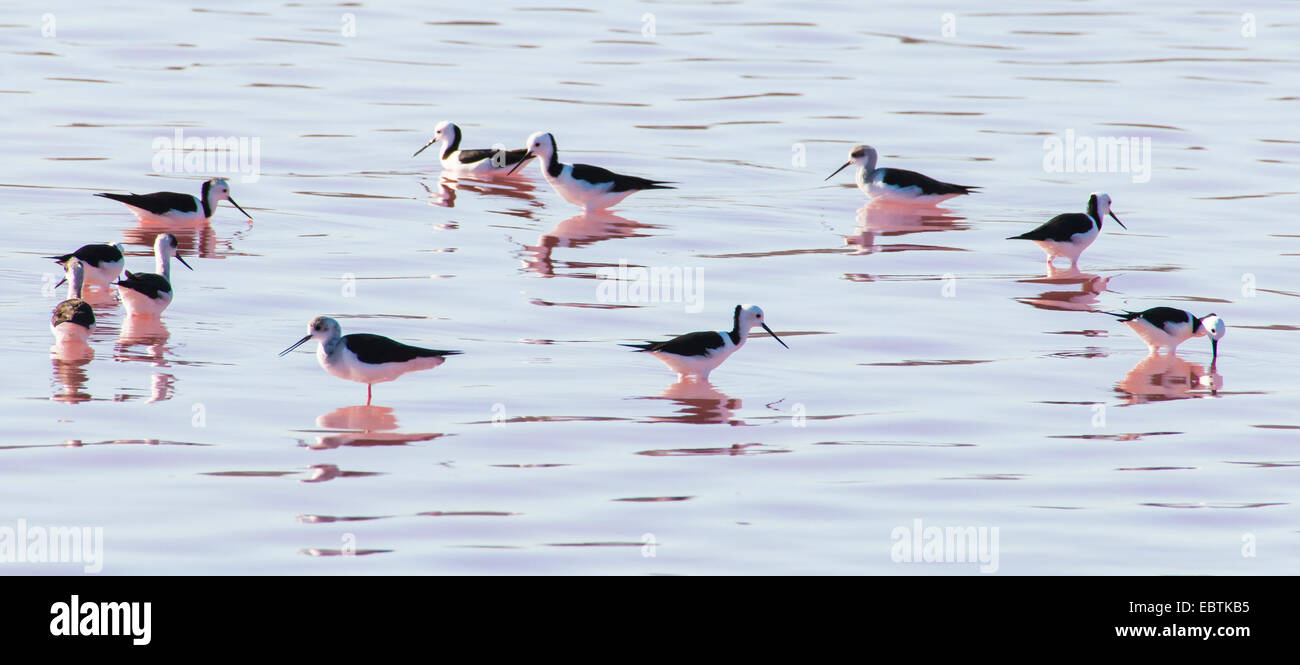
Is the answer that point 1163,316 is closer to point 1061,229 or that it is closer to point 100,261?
point 1061,229

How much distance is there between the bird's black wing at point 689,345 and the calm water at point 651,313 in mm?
402

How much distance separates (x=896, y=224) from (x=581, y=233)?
405 centimetres

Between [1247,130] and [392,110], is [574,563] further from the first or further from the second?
[1247,130]

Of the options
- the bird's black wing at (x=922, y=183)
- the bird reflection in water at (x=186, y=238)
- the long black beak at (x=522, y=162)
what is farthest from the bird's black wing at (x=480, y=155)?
the bird's black wing at (x=922, y=183)

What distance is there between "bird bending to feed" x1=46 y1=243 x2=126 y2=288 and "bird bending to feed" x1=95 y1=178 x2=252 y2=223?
2946mm

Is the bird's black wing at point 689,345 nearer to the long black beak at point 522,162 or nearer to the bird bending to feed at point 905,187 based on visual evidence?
the bird bending to feed at point 905,187

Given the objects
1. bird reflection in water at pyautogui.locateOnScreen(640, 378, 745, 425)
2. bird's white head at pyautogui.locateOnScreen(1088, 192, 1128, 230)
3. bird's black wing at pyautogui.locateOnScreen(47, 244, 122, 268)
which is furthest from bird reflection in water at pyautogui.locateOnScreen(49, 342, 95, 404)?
bird's white head at pyautogui.locateOnScreen(1088, 192, 1128, 230)

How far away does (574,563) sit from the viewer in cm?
948

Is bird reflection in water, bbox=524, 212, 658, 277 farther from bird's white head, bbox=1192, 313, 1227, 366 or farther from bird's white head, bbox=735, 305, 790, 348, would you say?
bird's white head, bbox=1192, 313, 1227, 366

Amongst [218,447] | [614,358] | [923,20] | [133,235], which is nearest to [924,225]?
[614,358]

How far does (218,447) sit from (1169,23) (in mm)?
29781

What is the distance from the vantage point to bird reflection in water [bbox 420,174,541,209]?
2195 cm

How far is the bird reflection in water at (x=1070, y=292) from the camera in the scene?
1686cm
